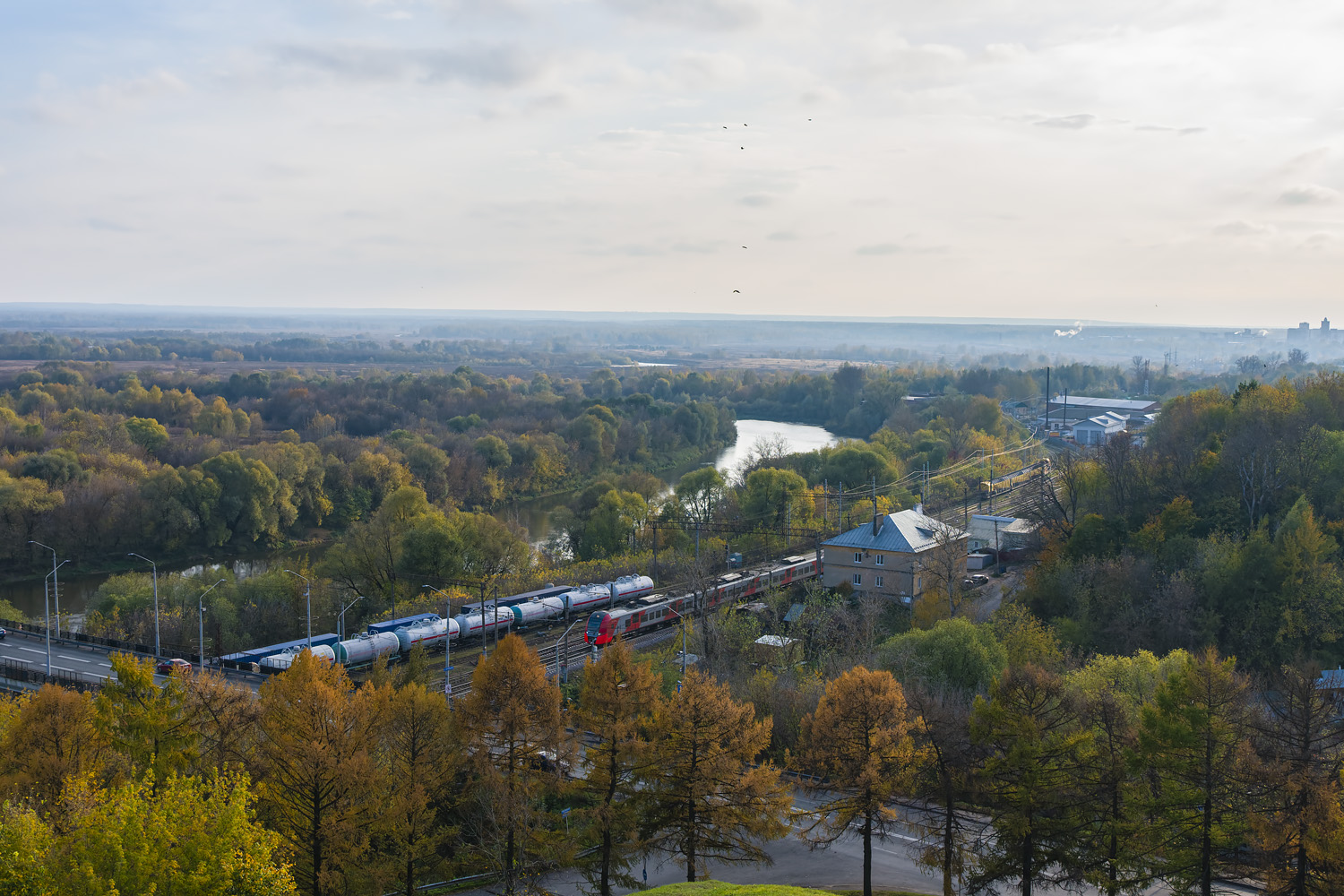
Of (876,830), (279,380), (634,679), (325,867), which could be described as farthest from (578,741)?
(279,380)

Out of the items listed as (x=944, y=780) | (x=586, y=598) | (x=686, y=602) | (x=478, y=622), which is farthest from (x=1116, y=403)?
(x=944, y=780)

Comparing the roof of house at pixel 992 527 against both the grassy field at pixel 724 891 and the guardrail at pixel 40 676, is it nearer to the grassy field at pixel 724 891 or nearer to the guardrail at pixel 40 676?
the grassy field at pixel 724 891

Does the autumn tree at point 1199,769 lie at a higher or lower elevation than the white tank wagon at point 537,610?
higher

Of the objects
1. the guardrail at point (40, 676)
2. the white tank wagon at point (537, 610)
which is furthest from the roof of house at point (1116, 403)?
the guardrail at point (40, 676)

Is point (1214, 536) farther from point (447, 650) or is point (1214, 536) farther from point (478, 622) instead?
point (478, 622)

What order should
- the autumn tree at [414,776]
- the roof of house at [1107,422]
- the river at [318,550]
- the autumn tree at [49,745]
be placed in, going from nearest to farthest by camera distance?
the autumn tree at [414,776], the autumn tree at [49,745], the river at [318,550], the roof of house at [1107,422]

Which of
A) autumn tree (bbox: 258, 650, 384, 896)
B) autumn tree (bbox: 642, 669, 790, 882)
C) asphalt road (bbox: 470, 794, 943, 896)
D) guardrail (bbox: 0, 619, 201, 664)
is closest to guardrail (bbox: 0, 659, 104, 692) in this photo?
guardrail (bbox: 0, 619, 201, 664)

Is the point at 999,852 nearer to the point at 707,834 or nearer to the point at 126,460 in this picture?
the point at 707,834

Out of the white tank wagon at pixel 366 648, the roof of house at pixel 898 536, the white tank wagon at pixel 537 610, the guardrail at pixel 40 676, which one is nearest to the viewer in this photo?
the guardrail at pixel 40 676
